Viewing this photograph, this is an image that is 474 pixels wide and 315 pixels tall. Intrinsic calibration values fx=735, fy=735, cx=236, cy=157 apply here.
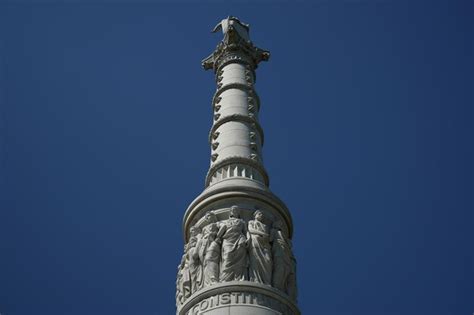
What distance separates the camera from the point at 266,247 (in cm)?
1394

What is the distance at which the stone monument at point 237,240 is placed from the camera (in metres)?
13.0

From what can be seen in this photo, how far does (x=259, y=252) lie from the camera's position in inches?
541

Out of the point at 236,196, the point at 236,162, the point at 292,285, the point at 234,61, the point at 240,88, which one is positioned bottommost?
the point at 292,285

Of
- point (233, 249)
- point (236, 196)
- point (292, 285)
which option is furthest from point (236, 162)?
point (292, 285)

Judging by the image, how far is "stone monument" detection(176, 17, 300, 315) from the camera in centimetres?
1303

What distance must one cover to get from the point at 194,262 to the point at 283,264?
67.9 inches

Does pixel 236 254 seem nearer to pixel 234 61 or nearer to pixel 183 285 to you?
pixel 183 285

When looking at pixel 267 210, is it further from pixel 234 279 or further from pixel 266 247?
pixel 234 279

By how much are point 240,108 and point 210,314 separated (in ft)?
25.3

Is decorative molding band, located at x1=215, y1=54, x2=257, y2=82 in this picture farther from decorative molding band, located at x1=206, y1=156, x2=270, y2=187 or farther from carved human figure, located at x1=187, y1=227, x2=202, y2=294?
carved human figure, located at x1=187, y1=227, x2=202, y2=294

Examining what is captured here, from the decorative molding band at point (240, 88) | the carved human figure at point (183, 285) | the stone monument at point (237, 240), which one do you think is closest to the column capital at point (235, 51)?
the decorative molding band at point (240, 88)

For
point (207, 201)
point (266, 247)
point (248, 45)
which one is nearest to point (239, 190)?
point (207, 201)

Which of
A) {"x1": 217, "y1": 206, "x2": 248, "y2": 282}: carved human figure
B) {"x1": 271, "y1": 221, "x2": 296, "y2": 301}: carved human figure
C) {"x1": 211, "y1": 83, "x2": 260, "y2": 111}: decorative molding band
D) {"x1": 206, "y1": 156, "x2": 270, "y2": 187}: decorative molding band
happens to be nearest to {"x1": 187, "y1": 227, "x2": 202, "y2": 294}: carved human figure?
{"x1": 217, "y1": 206, "x2": 248, "y2": 282}: carved human figure

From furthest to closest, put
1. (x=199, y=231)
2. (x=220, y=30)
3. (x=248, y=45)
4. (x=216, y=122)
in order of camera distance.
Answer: (x=220, y=30) → (x=248, y=45) → (x=216, y=122) → (x=199, y=231)
